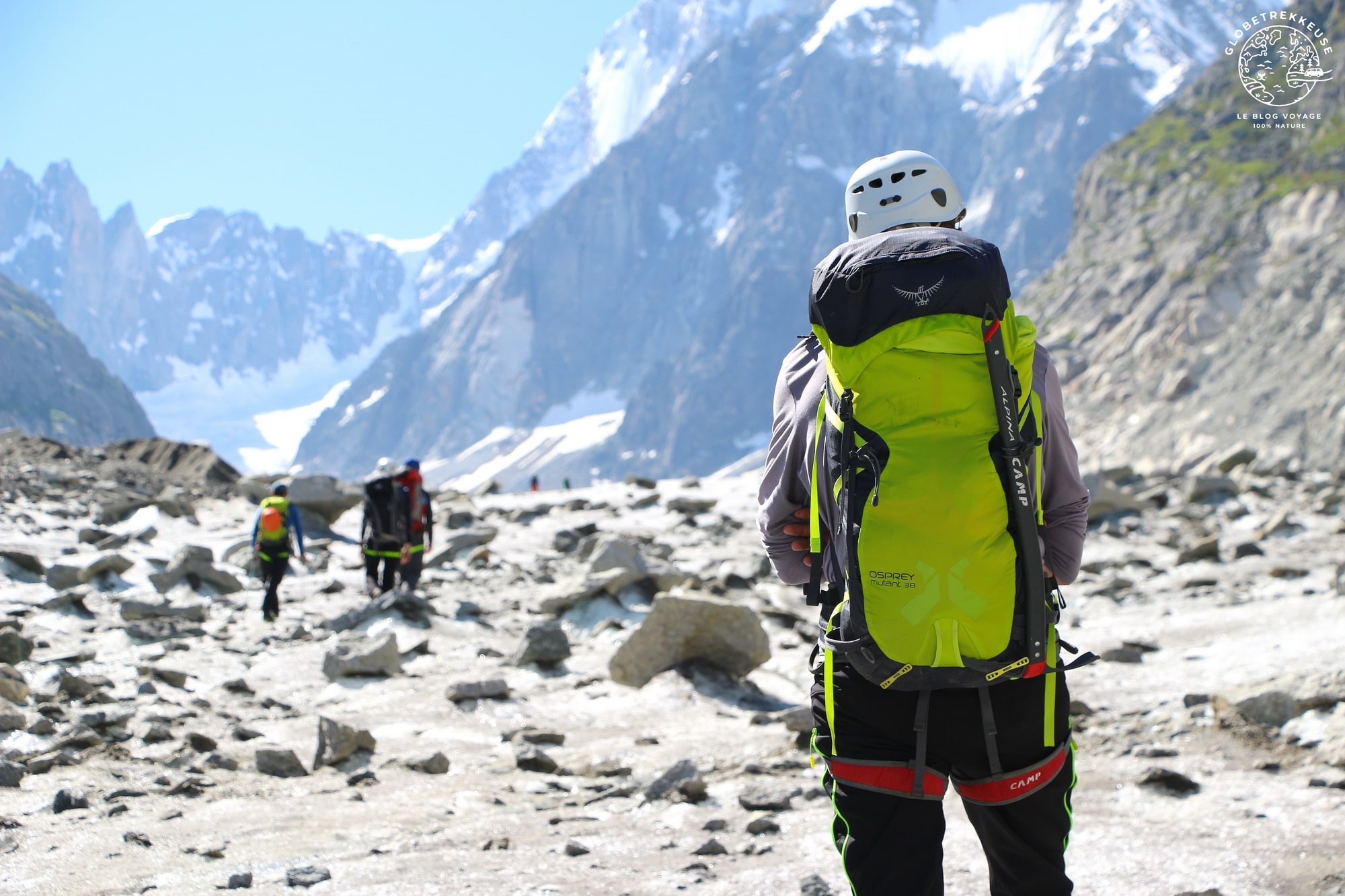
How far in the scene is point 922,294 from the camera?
2848mm

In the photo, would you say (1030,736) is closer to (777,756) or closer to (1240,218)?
(777,756)

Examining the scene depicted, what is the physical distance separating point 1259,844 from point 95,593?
1348cm

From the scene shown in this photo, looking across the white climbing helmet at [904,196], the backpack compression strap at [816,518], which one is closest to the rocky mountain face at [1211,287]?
the white climbing helmet at [904,196]

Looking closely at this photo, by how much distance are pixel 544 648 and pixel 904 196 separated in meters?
7.71

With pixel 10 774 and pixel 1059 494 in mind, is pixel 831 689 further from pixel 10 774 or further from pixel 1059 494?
pixel 10 774

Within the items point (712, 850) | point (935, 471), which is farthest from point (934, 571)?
point (712, 850)

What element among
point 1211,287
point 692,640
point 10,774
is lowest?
point 10,774

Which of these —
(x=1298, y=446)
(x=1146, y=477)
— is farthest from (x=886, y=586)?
(x=1298, y=446)

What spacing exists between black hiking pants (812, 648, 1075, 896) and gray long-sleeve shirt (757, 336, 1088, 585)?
1.26 feet

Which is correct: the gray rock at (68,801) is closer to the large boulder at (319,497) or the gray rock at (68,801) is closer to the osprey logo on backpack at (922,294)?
the osprey logo on backpack at (922,294)

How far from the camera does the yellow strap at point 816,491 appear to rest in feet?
10.1

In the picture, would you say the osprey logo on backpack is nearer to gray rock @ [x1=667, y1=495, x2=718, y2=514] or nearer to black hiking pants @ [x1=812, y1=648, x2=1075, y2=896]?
black hiking pants @ [x1=812, y1=648, x2=1075, y2=896]

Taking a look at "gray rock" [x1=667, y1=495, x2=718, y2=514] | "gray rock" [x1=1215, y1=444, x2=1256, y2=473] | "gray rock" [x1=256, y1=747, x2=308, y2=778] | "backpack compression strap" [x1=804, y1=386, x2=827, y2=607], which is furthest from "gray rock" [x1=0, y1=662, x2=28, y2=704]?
"gray rock" [x1=1215, y1=444, x2=1256, y2=473]

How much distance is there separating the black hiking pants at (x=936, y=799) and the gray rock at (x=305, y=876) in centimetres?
275
